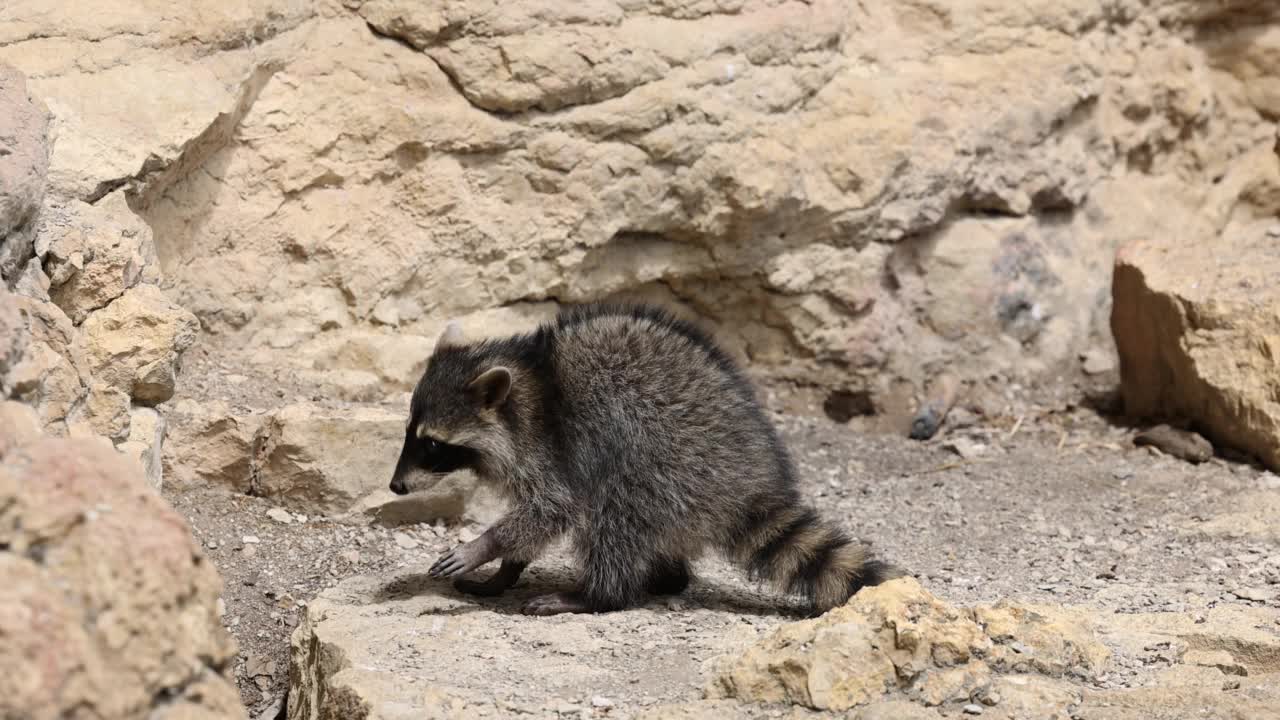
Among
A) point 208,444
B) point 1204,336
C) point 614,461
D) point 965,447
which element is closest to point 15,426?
point 614,461

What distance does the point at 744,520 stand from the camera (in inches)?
205

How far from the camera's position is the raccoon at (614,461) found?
17.1ft

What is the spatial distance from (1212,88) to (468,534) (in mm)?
5476

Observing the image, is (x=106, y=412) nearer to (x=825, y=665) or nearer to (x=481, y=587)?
(x=481, y=587)

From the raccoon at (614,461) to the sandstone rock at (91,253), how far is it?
3.74 ft

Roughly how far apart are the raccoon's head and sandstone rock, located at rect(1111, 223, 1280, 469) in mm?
3528

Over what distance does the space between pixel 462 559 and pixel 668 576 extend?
0.79m

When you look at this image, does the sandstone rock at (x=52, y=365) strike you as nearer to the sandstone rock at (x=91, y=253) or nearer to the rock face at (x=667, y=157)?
the sandstone rock at (x=91, y=253)

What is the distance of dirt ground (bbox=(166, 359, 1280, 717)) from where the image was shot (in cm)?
459

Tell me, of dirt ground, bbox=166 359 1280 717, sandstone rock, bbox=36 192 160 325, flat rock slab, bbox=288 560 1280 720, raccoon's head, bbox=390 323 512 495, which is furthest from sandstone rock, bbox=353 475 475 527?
sandstone rock, bbox=36 192 160 325

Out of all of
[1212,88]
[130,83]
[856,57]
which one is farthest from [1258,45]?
[130,83]

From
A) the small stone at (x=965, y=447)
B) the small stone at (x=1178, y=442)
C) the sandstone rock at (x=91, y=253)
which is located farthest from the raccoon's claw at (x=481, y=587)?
the small stone at (x=1178, y=442)

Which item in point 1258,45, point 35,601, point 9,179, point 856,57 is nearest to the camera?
point 35,601

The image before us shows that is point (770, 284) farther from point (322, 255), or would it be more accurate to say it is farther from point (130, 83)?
point (130, 83)
